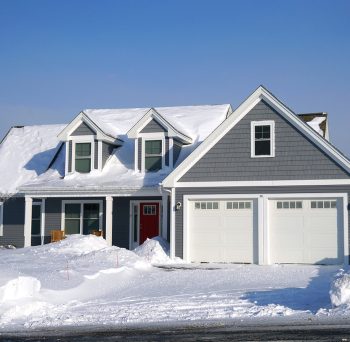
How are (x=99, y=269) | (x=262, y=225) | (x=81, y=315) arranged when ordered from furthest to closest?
(x=262, y=225) < (x=99, y=269) < (x=81, y=315)

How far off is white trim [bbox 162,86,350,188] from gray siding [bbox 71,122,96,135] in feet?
18.5

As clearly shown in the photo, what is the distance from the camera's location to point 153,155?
87.9 feet

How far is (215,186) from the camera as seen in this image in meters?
23.3

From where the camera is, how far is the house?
878 inches

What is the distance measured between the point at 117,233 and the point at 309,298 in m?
13.3

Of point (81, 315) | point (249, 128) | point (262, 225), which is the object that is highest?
point (249, 128)

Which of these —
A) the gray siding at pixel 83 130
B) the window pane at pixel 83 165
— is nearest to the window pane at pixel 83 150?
the window pane at pixel 83 165

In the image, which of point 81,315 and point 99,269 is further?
point 99,269

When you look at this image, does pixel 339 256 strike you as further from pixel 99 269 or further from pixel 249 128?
pixel 99 269

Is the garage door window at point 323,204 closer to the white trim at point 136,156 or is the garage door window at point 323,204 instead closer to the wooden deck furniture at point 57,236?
the white trim at point 136,156

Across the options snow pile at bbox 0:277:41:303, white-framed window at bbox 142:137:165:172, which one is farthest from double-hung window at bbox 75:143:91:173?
snow pile at bbox 0:277:41:303

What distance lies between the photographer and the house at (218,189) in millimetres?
22312

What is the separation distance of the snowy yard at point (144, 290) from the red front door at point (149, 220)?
2.74m

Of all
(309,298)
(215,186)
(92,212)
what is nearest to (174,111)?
(92,212)
